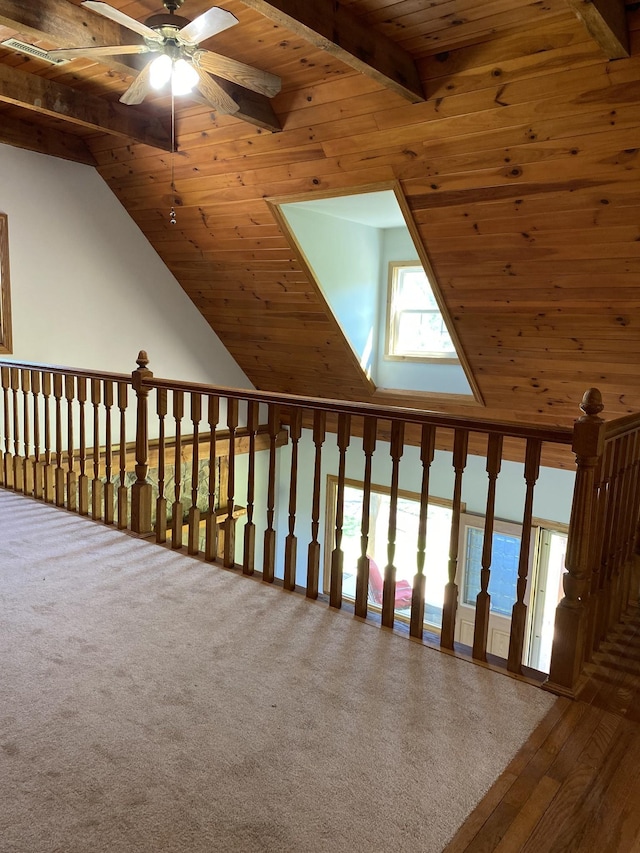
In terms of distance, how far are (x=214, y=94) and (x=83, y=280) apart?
9.19 ft

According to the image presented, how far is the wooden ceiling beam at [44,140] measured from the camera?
4.85 metres

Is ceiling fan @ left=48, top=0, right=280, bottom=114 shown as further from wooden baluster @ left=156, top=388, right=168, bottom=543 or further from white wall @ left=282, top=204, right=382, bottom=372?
white wall @ left=282, top=204, right=382, bottom=372

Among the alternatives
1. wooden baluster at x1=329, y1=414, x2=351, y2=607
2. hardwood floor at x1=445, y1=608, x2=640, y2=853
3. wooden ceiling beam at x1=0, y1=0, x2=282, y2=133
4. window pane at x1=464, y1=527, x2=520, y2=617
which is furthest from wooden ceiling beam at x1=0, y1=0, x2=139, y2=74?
window pane at x1=464, y1=527, x2=520, y2=617

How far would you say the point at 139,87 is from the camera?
3199 mm

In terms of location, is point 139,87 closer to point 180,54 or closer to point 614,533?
point 180,54

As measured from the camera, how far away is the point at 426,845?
159 centimetres

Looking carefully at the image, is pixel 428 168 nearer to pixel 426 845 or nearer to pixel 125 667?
pixel 125 667

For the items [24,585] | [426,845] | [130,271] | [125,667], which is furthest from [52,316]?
[426,845]

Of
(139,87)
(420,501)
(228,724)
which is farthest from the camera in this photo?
(139,87)

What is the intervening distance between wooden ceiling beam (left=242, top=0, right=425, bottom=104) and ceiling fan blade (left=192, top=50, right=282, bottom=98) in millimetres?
290

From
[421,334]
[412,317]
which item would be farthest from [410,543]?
[412,317]

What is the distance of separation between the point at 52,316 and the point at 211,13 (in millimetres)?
3441

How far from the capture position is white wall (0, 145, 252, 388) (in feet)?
16.9

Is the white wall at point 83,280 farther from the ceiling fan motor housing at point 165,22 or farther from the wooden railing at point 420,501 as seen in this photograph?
the ceiling fan motor housing at point 165,22
